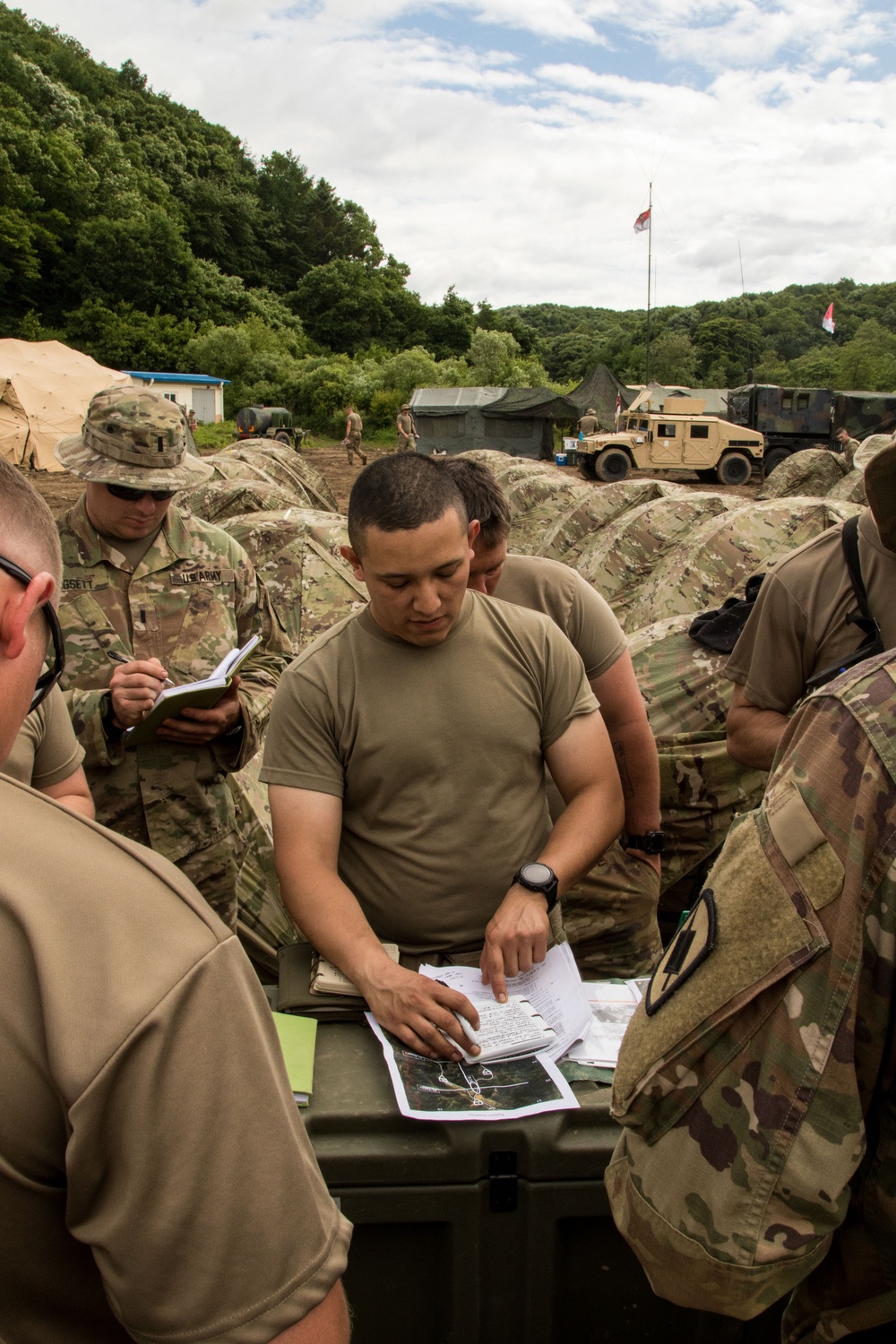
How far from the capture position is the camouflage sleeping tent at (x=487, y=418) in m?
33.6

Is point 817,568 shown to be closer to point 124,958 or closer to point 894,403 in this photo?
point 124,958

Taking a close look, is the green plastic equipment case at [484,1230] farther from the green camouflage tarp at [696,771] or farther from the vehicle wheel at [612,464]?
the vehicle wheel at [612,464]

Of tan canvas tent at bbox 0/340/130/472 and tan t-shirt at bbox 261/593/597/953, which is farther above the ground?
tan canvas tent at bbox 0/340/130/472

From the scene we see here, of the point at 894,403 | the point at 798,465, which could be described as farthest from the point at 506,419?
the point at 798,465

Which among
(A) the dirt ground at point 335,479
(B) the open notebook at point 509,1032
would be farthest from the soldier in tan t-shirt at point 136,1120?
(A) the dirt ground at point 335,479

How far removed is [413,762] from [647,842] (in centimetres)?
105

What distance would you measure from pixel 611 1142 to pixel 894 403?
1073 inches

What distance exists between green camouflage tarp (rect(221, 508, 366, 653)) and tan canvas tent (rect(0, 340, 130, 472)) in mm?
18914

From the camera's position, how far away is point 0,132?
153 feet

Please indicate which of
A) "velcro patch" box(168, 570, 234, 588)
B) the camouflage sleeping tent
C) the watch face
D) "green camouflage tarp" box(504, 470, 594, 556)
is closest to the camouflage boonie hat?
"velcro patch" box(168, 570, 234, 588)

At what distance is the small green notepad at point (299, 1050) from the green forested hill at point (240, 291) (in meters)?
41.4

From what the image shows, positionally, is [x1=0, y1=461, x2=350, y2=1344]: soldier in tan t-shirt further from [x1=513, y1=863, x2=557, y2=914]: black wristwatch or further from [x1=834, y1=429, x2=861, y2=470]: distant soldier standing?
[x1=834, y1=429, x2=861, y2=470]: distant soldier standing

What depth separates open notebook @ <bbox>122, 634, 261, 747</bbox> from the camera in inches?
103

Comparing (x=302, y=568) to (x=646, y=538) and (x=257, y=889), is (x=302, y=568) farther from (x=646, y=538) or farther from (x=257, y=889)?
(x=646, y=538)
